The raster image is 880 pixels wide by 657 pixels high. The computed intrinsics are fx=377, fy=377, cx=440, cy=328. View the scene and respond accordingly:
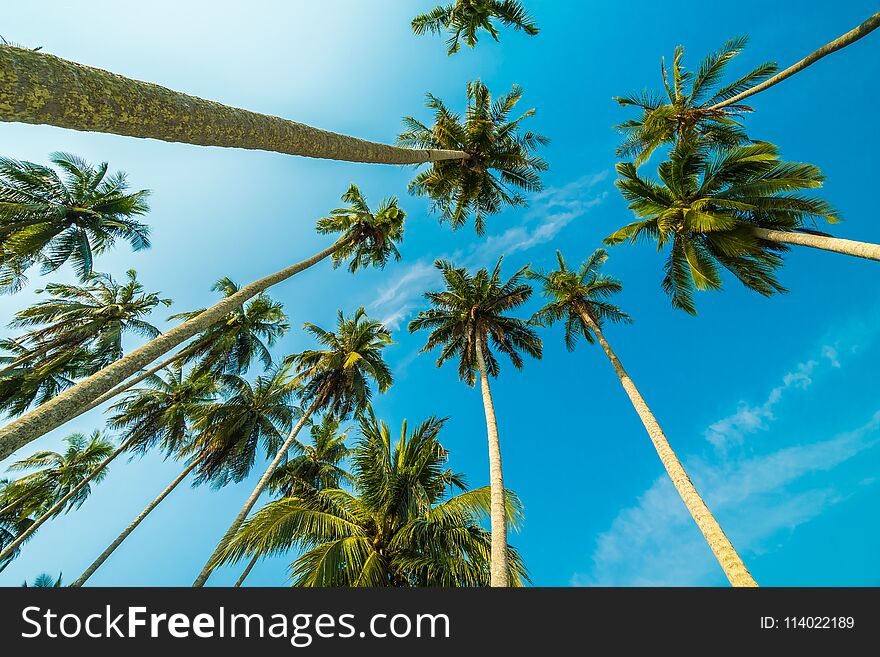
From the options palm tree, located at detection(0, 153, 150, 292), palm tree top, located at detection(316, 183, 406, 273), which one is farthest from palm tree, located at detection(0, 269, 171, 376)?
palm tree top, located at detection(316, 183, 406, 273)

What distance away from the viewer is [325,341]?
71.0 feet

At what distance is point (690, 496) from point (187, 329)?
1457 centimetres

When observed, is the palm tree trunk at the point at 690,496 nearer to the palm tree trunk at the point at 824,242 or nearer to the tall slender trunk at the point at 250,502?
the palm tree trunk at the point at 824,242

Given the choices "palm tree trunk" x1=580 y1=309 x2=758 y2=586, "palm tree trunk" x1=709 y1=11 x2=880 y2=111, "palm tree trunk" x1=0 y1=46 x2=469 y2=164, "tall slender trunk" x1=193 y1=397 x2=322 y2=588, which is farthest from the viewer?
"tall slender trunk" x1=193 y1=397 x2=322 y2=588

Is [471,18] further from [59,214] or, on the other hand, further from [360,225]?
[59,214]

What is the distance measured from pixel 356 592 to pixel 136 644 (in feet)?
8.47

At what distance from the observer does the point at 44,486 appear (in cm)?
2227

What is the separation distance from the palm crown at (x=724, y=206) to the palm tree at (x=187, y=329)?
10.5 meters

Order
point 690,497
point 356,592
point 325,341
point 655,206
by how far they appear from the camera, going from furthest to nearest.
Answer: point 325,341, point 655,206, point 690,497, point 356,592

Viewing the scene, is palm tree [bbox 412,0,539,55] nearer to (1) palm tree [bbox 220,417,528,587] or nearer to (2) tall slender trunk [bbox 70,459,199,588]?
(1) palm tree [bbox 220,417,528,587]

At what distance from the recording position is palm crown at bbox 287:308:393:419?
20.8 m

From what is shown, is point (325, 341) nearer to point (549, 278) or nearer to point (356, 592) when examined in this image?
point (549, 278)

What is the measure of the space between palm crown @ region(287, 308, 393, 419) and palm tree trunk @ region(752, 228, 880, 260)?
17.2m

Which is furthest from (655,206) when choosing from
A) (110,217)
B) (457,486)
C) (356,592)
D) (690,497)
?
(110,217)
